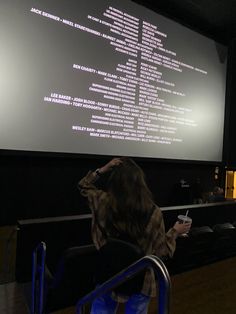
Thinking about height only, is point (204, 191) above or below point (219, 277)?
above

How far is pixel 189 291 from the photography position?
291 cm

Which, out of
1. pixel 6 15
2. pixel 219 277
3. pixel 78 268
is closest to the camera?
pixel 78 268

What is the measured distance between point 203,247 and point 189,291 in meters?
0.80

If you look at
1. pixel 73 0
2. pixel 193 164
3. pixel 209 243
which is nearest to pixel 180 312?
pixel 209 243

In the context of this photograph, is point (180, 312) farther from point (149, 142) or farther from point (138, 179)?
point (149, 142)

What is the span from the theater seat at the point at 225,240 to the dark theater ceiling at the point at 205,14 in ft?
9.76

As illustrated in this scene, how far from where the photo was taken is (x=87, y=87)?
141 inches

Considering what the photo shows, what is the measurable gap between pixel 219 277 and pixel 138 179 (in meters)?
2.26

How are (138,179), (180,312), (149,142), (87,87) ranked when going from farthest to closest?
(149,142) → (87,87) → (180,312) → (138,179)

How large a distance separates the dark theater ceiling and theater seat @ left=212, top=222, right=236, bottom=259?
2.97 meters

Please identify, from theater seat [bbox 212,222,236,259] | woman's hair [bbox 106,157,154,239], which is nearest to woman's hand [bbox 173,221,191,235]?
woman's hair [bbox 106,157,154,239]

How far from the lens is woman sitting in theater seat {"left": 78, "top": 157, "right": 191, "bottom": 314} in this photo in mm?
1534

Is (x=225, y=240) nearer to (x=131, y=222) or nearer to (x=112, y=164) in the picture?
(x=112, y=164)

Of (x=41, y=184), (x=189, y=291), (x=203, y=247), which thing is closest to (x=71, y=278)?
(x=189, y=291)
